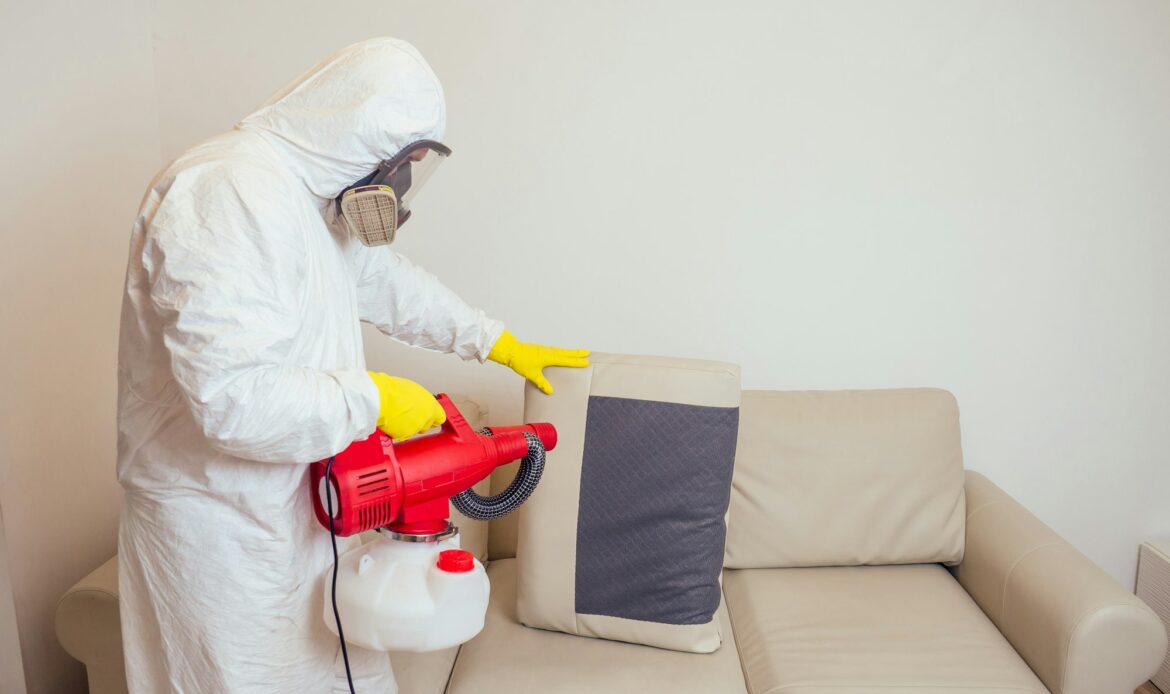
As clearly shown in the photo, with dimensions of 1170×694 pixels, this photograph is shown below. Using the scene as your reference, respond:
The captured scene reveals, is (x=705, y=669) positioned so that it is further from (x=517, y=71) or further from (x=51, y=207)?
(x=51, y=207)

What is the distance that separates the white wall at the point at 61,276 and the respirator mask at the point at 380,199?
947 millimetres

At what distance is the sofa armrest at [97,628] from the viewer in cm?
155

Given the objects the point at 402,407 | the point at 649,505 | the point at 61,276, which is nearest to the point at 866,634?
the point at 649,505

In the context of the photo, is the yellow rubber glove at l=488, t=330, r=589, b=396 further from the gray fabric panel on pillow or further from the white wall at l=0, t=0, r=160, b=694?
the white wall at l=0, t=0, r=160, b=694

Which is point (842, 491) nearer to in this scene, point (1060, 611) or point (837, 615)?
point (837, 615)

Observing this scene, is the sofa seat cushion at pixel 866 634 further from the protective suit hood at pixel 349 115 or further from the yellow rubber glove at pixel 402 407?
the protective suit hood at pixel 349 115

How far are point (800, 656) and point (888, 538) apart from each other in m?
0.46

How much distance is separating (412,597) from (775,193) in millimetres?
1434

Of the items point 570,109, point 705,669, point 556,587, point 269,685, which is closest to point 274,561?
point 269,685

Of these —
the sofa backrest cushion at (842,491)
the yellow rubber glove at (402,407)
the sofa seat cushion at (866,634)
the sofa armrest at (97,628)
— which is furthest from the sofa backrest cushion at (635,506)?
the sofa armrest at (97,628)

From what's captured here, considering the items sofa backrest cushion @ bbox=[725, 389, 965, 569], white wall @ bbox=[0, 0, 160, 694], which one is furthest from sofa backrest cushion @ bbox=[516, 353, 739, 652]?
white wall @ bbox=[0, 0, 160, 694]

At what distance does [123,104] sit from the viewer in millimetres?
2082

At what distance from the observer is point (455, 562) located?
117 centimetres

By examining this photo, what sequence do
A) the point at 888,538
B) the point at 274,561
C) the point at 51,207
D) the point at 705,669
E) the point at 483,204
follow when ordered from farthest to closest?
the point at 483,204 < the point at 888,538 < the point at 51,207 < the point at 705,669 < the point at 274,561
